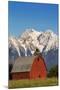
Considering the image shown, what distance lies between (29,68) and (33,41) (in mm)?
214

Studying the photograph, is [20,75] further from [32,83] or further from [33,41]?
[33,41]

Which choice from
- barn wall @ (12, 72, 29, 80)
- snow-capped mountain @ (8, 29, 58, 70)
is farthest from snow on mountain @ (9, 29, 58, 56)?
barn wall @ (12, 72, 29, 80)

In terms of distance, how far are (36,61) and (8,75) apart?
0.81 ft

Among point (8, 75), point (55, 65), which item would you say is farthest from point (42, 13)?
point (8, 75)

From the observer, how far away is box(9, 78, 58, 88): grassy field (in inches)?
72.2

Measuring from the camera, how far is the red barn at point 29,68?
6.06ft

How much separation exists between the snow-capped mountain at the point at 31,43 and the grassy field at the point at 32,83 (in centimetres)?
19

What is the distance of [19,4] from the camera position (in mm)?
1876

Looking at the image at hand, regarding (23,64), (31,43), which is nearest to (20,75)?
(23,64)

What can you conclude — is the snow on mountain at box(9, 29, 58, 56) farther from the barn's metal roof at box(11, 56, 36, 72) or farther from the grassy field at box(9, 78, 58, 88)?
the grassy field at box(9, 78, 58, 88)

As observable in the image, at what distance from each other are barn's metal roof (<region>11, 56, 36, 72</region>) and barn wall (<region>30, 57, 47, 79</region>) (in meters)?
0.03

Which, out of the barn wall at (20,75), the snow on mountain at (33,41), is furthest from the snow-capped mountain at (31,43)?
the barn wall at (20,75)

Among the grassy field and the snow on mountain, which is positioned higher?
the snow on mountain

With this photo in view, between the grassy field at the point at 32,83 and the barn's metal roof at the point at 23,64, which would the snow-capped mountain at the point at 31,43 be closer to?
the barn's metal roof at the point at 23,64
